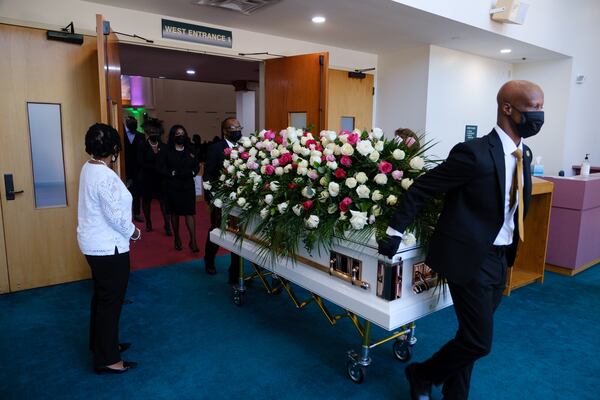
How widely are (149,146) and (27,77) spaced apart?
222cm

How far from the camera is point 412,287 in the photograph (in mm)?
2125

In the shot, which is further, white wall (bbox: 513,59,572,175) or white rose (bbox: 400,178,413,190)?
white wall (bbox: 513,59,572,175)

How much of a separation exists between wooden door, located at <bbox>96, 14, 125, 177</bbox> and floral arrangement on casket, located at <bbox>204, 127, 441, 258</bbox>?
1161mm

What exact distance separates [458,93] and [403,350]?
5035 mm

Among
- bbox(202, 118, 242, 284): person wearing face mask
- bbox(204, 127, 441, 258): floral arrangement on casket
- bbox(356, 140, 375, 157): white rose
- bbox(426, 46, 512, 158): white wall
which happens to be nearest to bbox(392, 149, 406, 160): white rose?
bbox(204, 127, 441, 258): floral arrangement on casket

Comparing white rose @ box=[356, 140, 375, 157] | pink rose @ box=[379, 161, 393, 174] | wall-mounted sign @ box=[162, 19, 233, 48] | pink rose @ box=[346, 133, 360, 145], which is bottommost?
pink rose @ box=[379, 161, 393, 174]

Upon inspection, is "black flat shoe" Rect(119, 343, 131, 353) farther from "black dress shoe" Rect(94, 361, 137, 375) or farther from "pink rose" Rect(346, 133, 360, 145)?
"pink rose" Rect(346, 133, 360, 145)

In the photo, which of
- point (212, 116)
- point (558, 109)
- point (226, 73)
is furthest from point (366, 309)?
point (212, 116)

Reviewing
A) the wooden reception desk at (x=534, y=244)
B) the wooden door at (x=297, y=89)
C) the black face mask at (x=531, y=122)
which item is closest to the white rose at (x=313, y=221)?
the black face mask at (x=531, y=122)

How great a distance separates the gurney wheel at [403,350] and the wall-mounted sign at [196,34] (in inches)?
154

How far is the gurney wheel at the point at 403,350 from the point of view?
2709mm

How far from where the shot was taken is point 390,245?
73.7 inches

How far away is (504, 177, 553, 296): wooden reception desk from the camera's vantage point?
13.3 feet

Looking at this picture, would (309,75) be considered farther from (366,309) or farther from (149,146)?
(366,309)
